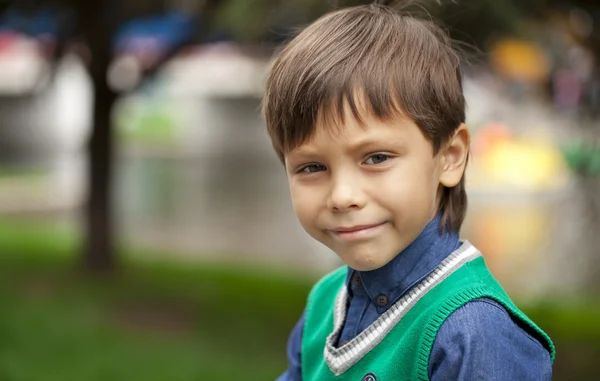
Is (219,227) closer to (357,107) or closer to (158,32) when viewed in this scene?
(158,32)

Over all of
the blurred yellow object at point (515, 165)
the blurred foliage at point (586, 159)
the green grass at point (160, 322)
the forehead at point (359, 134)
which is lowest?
the green grass at point (160, 322)

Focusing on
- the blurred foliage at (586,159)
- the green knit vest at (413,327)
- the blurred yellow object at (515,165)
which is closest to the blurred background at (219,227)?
the blurred foliage at (586,159)

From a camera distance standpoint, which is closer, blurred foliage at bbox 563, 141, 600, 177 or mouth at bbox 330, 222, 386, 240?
mouth at bbox 330, 222, 386, 240

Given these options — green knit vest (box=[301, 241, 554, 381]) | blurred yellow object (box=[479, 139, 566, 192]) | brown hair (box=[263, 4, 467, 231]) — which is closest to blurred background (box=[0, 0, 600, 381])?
blurred yellow object (box=[479, 139, 566, 192])

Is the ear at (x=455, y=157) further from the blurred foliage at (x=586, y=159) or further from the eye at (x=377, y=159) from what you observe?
the blurred foliage at (x=586, y=159)

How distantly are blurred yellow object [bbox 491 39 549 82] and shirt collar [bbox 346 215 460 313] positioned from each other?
2.30 m

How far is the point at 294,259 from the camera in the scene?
26.4 feet

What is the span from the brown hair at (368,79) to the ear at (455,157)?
21 millimetres

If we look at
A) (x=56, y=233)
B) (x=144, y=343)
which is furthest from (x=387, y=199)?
(x=56, y=233)

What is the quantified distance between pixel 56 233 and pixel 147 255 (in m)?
2.14

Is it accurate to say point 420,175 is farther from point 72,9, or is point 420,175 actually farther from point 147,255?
point 147,255

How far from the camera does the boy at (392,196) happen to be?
4.21ft

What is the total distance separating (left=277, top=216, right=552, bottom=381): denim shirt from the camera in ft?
4.04

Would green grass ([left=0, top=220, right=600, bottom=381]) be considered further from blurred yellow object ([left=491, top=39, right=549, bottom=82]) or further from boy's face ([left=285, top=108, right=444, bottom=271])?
boy's face ([left=285, top=108, right=444, bottom=271])
